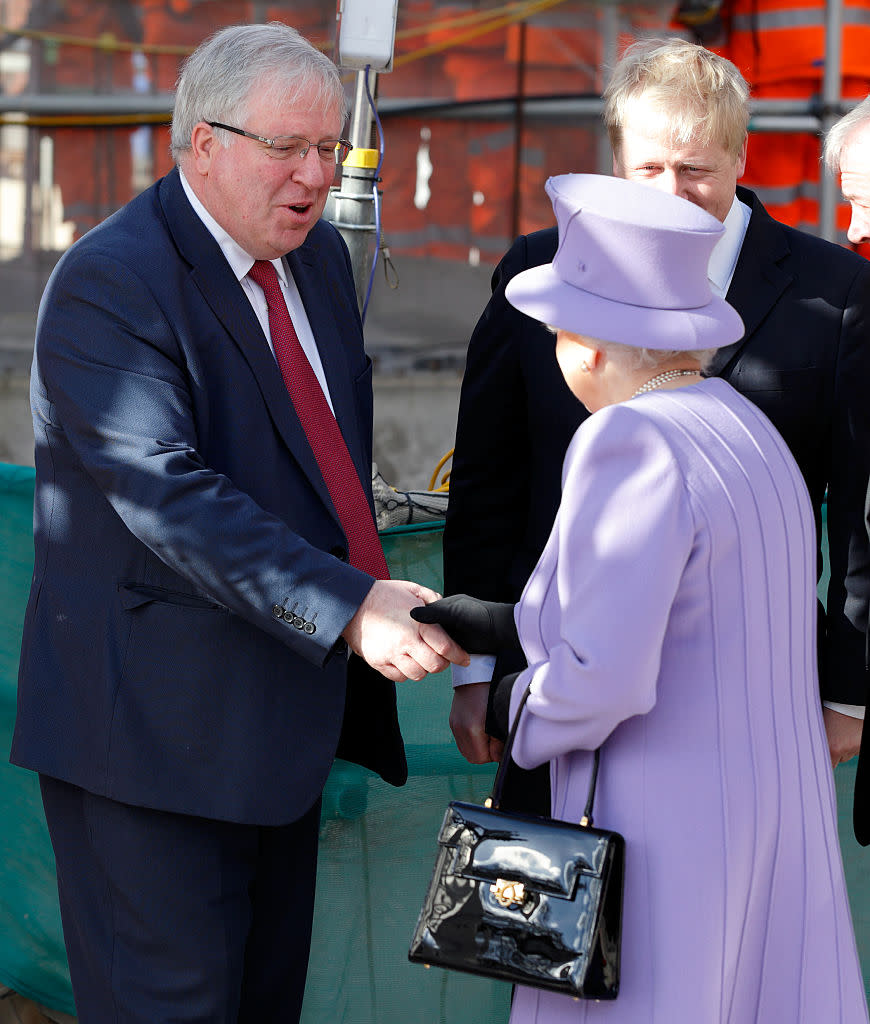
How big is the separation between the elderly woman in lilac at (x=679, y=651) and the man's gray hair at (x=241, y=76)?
0.60 meters

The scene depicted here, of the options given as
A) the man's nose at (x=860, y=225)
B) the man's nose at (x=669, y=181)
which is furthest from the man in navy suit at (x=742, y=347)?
→ the man's nose at (x=860, y=225)

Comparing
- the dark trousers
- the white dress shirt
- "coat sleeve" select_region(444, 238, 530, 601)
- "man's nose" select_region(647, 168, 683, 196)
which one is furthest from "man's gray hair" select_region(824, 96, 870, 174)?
the dark trousers

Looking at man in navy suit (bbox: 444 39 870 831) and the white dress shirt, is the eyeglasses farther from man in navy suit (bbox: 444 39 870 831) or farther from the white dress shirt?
man in navy suit (bbox: 444 39 870 831)

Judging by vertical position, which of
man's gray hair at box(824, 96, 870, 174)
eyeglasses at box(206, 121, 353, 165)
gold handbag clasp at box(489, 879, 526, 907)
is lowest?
gold handbag clasp at box(489, 879, 526, 907)

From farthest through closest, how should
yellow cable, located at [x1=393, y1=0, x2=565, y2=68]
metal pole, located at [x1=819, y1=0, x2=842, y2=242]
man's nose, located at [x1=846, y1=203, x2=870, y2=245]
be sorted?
yellow cable, located at [x1=393, y1=0, x2=565, y2=68] < metal pole, located at [x1=819, y1=0, x2=842, y2=242] < man's nose, located at [x1=846, y1=203, x2=870, y2=245]

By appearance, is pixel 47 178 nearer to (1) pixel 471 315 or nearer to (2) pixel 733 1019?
(1) pixel 471 315

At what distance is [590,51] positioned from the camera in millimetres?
7805

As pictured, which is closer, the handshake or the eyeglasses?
the handshake

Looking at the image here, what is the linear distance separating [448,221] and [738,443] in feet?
21.4

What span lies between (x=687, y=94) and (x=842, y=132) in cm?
40

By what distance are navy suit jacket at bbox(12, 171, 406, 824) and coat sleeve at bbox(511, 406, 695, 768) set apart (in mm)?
511

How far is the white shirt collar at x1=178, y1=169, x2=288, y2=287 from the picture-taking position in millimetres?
2219

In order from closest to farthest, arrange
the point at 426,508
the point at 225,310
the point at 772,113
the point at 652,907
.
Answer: the point at 652,907, the point at 225,310, the point at 426,508, the point at 772,113

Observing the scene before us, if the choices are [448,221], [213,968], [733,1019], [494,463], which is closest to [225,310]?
[494,463]
